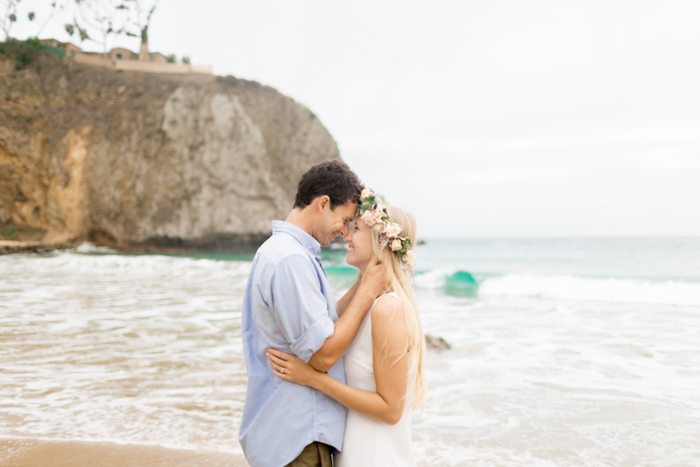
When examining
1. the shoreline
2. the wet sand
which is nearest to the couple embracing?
the wet sand

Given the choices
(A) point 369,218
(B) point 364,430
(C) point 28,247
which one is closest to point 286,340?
(B) point 364,430

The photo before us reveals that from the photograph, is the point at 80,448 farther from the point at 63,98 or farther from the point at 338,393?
the point at 63,98

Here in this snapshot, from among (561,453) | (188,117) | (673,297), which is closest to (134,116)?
(188,117)

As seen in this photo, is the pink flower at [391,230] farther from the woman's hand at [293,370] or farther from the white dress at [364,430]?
the woman's hand at [293,370]

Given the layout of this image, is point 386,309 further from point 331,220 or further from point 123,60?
point 123,60

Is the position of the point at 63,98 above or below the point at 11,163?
above

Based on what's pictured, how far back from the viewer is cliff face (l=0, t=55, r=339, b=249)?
32.8 m

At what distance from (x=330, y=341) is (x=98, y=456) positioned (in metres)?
2.85

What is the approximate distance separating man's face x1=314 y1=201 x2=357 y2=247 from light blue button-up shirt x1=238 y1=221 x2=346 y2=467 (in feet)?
0.24

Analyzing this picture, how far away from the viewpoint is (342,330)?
1.81m

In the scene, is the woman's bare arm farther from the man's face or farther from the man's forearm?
the man's face

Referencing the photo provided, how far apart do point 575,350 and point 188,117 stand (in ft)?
109

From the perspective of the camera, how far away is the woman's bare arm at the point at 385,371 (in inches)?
74.3

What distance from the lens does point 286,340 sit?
186cm
